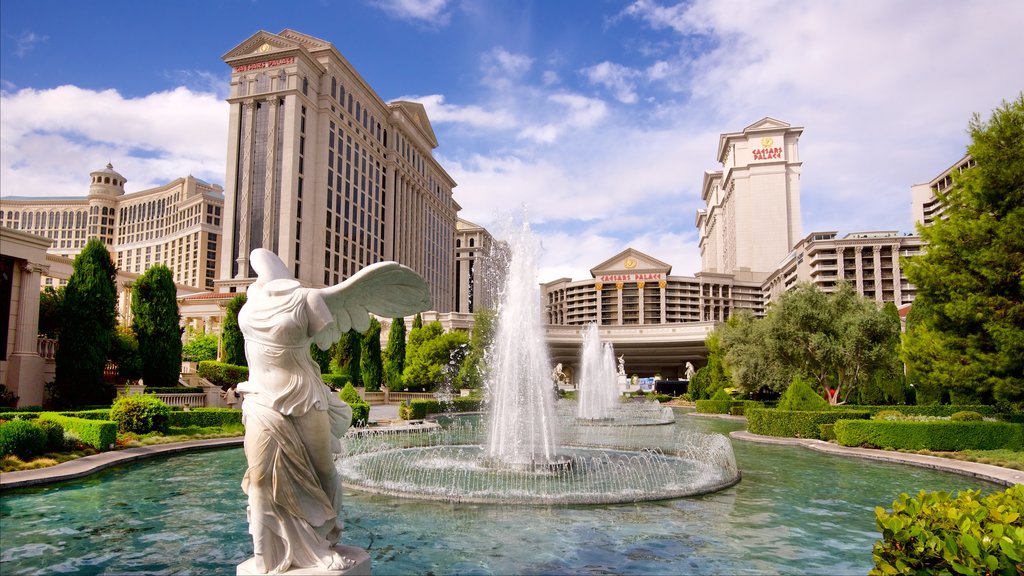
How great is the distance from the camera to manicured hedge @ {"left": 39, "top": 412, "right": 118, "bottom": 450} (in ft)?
48.8

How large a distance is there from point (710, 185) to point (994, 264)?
16112 centimetres

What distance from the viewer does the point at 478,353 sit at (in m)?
46.1

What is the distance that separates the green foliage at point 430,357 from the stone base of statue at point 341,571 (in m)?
38.5

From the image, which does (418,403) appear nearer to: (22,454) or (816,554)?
(22,454)

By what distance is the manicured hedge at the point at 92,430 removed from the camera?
14.9 m

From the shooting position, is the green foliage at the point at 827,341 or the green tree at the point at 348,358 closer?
the green foliage at the point at 827,341

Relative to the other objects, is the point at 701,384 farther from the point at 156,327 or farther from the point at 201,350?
the point at 201,350

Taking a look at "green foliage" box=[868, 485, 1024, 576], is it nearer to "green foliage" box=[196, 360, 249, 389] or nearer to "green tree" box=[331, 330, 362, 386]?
"green foliage" box=[196, 360, 249, 389]

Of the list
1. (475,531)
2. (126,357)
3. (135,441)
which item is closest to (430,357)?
(126,357)

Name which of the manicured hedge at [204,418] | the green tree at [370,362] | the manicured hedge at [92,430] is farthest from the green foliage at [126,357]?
the green tree at [370,362]

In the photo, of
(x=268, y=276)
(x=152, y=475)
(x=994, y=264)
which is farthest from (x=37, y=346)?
(x=994, y=264)

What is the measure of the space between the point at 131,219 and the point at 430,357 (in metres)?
111

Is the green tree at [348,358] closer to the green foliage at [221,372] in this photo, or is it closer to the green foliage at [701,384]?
the green foliage at [221,372]

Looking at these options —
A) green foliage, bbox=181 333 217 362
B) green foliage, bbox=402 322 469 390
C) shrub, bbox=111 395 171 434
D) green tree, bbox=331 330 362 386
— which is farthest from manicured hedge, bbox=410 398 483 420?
green foliage, bbox=181 333 217 362
